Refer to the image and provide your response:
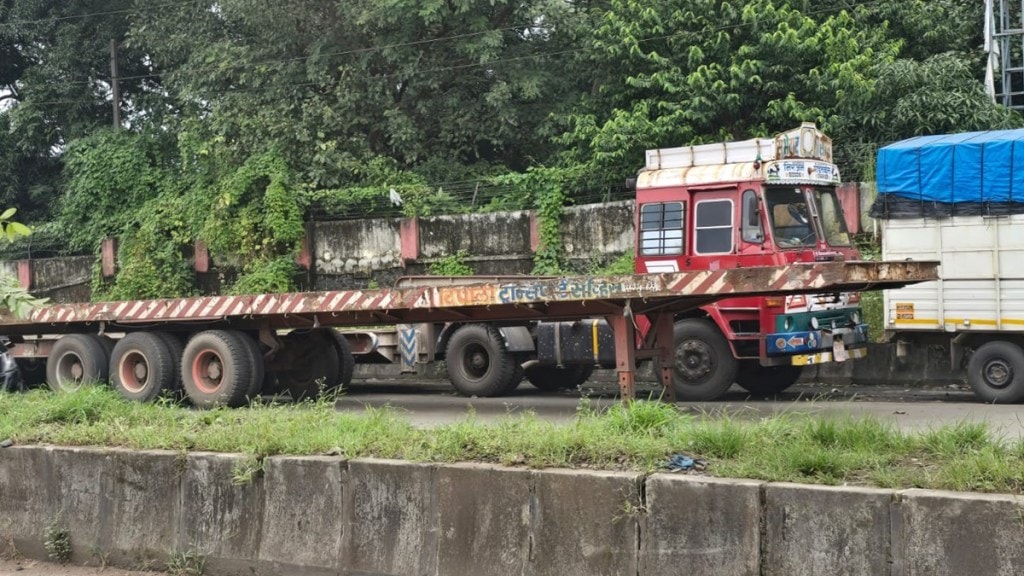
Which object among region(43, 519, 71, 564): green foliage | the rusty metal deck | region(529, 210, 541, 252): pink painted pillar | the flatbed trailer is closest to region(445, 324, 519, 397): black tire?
the flatbed trailer

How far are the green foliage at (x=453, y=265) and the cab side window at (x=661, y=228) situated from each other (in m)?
8.31

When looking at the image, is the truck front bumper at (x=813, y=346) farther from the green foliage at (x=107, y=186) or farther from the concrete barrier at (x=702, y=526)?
the green foliage at (x=107, y=186)

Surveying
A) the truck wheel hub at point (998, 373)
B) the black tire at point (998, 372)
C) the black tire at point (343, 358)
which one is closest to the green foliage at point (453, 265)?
the black tire at point (343, 358)

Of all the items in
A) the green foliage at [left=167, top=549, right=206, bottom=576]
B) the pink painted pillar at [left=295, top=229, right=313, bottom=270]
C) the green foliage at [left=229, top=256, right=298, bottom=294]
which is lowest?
the green foliage at [left=167, top=549, right=206, bottom=576]

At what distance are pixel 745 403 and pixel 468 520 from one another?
6611 millimetres

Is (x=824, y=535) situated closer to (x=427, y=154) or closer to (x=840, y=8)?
(x=840, y=8)

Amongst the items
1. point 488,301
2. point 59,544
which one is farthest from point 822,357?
point 59,544

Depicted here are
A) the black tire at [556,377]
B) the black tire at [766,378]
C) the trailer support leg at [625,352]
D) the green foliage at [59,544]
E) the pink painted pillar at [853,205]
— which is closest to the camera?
the green foliage at [59,544]

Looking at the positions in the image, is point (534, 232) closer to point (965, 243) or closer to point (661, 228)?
point (661, 228)

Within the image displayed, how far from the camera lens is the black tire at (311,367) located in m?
14.0

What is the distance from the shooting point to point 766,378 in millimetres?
13492

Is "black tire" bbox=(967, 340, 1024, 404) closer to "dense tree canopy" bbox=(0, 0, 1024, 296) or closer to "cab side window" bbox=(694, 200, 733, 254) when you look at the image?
"cab side window" bbox=(694, 200, 733, 254)

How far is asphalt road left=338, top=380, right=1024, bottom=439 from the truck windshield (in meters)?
1.85

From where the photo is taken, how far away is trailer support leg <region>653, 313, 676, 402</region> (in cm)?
1095
